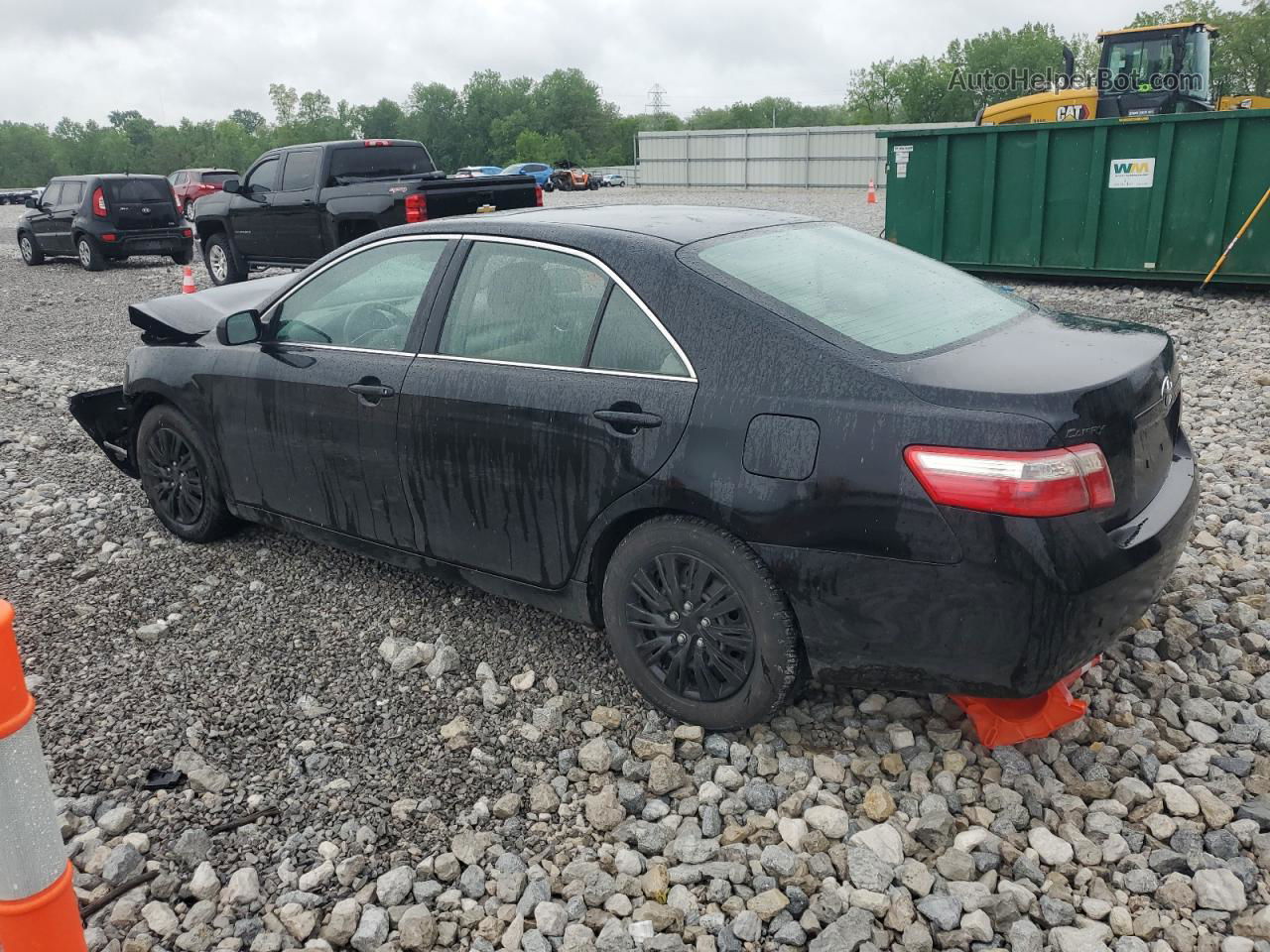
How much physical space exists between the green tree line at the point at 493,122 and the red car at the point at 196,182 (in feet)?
210

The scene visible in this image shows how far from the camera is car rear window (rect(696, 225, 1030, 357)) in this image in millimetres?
3143

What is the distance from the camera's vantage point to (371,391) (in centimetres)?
389

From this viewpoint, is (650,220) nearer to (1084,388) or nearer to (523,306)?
(523,306)

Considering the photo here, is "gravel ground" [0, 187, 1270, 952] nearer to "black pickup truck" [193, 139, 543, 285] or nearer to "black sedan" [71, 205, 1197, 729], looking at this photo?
"black sedan" [71, 205, 1197, 729]

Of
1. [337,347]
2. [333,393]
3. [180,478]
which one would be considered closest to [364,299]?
[337,347]

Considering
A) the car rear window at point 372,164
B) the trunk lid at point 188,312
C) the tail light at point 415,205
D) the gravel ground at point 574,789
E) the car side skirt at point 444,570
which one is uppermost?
the car rear window at point 372,164

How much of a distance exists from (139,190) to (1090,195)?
15503 mm

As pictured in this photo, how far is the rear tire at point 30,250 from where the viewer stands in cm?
1948

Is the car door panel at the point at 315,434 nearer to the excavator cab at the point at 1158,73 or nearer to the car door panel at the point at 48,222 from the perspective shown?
the excavator cab at the point at 1158,73

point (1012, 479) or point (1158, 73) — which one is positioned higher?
point (1158, 73)

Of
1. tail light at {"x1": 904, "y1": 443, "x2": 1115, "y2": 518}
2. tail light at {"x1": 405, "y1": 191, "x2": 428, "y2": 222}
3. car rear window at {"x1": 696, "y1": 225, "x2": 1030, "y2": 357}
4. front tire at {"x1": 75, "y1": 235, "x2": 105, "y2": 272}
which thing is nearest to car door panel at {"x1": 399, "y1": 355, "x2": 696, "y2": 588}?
car rear window at {"x1": 696, "y1": 225, "x2": 1030, "y2": 357}

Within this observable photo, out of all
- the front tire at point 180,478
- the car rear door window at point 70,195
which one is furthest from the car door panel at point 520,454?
the car rear door window at point 70,195

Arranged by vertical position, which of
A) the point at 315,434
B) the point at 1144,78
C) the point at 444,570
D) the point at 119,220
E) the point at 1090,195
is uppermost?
the point at 1144,78

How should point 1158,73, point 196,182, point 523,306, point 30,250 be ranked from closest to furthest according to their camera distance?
point 523,306 < point 1158,73 < point 30,250 < point 196,182
